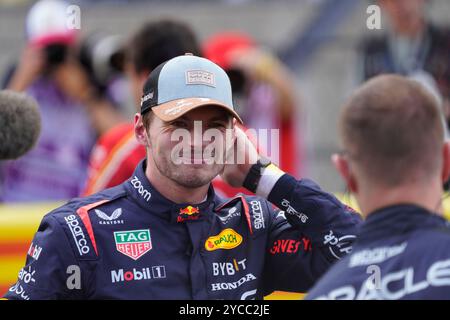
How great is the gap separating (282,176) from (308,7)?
6143 millimetres

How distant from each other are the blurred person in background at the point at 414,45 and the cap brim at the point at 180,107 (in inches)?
143

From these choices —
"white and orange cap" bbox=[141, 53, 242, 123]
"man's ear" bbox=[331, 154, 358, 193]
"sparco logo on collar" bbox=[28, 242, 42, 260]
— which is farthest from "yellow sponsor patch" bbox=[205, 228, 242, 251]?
"man's ear" bbox=[331, 154, 358, 193]

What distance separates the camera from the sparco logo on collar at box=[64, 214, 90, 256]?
3.13m

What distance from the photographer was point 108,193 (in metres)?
3.37

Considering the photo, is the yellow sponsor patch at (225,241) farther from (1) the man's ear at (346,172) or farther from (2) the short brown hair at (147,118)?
(1) the man's ear at (346,172)

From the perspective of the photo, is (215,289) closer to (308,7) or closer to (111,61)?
(111,61)

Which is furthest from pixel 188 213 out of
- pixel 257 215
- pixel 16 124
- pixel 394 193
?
pixel 394 193

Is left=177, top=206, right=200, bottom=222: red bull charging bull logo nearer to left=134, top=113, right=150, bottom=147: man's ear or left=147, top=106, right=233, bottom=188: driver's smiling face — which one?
left=147, top=106, right=233, bottom=188: driver's smiling face

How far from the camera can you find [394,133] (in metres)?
2.53

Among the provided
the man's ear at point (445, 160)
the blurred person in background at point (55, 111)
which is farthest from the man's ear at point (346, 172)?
the blurred person in background at point (55, 111)

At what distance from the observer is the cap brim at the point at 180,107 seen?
3.17 meters

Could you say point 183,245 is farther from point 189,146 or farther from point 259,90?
point 259,90

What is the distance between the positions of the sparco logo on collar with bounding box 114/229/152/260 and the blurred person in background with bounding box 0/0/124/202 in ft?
11.1
